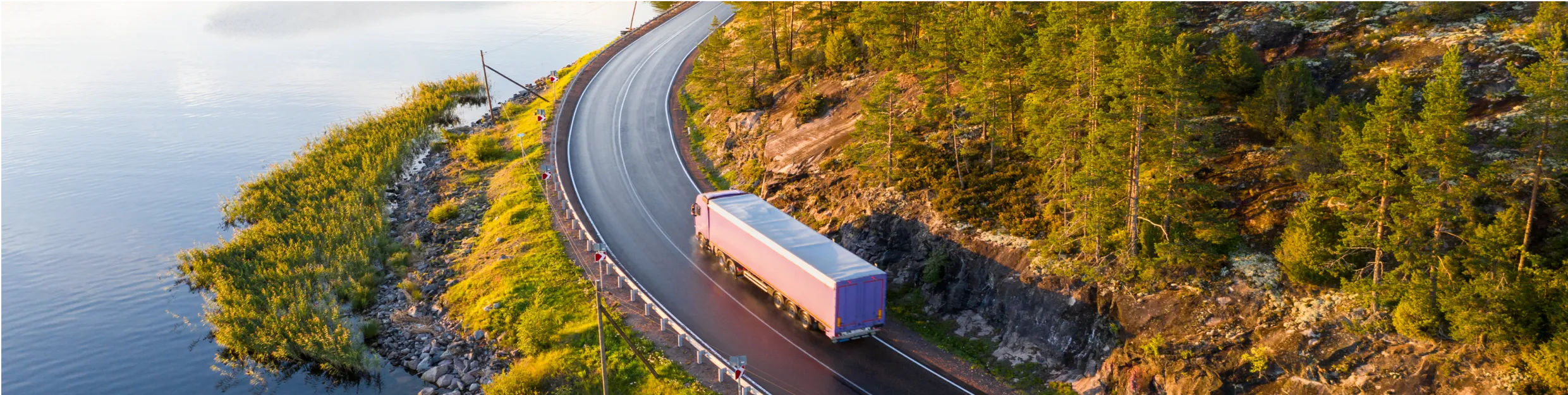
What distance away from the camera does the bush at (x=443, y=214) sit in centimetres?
5503

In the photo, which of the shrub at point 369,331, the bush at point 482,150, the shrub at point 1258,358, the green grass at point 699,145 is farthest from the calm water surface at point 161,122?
the shrub at point 1258,358

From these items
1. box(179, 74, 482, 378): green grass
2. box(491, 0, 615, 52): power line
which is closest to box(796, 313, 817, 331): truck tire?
box(179, 74, 482, 378): green grass

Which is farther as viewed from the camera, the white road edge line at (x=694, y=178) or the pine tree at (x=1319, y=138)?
the white road edge line at (x=694, y=178)

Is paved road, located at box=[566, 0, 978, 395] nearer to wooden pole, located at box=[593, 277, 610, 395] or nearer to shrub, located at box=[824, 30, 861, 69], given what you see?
wooden pole, located at box=[593, 277, 610, 395]

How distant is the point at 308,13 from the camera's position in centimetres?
13700

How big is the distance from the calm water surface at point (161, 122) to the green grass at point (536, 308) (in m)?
5.12

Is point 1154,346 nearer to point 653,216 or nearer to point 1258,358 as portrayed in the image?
point 1258,358

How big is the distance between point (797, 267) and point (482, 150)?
38.2 m

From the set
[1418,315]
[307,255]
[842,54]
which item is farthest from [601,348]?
[842,54]

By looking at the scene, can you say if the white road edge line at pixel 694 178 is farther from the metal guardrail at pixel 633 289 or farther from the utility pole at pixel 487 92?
the utility pole at pixel 487 92

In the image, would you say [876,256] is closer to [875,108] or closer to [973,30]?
[875,108]

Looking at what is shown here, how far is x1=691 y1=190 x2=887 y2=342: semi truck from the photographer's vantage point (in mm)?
33156

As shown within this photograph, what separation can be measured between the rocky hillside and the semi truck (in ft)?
14.7

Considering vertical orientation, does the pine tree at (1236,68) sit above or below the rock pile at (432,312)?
above
